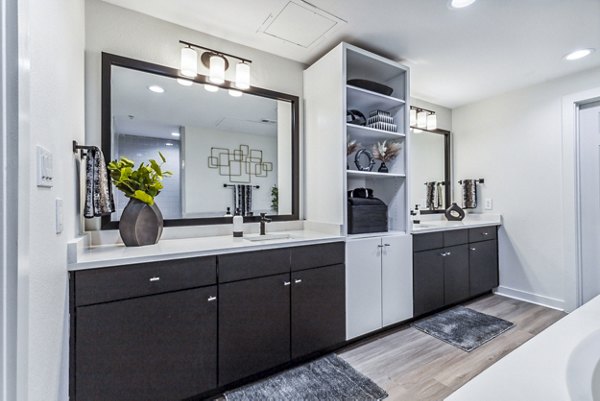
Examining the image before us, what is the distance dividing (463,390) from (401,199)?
198 cm

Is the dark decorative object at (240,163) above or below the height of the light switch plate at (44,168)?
above

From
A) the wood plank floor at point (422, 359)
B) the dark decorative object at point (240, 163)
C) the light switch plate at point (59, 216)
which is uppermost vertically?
the dark decorative object at point (240, 163)

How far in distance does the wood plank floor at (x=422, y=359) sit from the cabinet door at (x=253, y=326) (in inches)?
23.0

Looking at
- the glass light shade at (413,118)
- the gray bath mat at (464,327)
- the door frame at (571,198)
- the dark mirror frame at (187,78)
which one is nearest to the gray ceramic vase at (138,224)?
the dark mirror frame at (187,78)

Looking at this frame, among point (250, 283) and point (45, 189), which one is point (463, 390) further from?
point (45, 189)

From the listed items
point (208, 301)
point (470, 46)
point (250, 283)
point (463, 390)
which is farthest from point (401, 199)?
point (463, 390)

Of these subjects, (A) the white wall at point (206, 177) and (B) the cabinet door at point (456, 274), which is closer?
(A) the white wall at point (206, 177)

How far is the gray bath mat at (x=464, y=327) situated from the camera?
2162 millimetres

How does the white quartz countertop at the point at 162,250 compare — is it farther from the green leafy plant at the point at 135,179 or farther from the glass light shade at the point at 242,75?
the glass light shade at the point at 242,75

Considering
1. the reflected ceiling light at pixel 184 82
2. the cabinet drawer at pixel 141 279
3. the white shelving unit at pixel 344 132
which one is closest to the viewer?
the cabinet drawer at pixel 141 279

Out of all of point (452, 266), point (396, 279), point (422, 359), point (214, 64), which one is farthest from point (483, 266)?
point (214, 64)

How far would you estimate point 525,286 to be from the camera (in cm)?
302

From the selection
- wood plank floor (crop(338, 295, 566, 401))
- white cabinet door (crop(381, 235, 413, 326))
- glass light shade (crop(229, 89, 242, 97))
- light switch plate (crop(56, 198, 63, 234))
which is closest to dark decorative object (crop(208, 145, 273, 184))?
glass light shade (crop(229, 89, 242, 97))

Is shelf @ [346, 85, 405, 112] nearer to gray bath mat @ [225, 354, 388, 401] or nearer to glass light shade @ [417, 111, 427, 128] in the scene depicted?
glass light shade @ [417, 111, 427, 128]
